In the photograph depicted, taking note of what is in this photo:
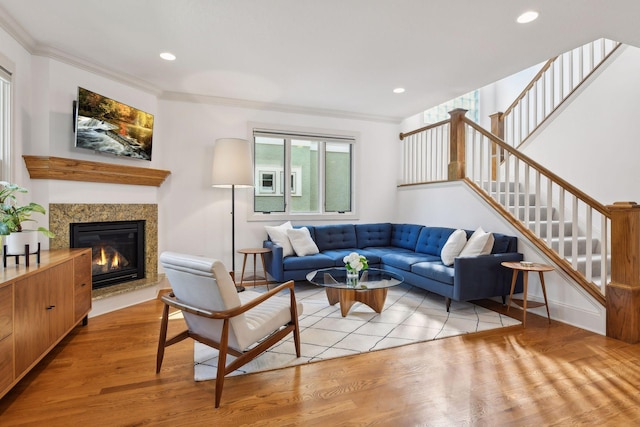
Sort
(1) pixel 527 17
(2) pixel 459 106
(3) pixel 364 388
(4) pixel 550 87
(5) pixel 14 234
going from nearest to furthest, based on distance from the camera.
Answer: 1. (3) pixel 364 388
2. (5) pixel 14 234
3. (1) pixel 527 17
4. (4) pixel 550 87
5. (2) pixel 459 106

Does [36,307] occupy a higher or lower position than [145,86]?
lower

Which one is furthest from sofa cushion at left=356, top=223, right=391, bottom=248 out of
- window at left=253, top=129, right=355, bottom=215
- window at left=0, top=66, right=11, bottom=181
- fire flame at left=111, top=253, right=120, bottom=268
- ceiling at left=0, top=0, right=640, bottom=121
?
window at left=0, top=66, right=11, bottom=181

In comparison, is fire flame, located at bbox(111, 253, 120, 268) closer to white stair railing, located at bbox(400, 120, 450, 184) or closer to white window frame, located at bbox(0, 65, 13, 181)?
white window frame, located at bbox(0, 65, 13, 181)

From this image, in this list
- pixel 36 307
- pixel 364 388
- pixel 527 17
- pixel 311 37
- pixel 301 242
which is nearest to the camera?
pixel 364 388

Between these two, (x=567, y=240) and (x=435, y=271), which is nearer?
(x=435, y=271)

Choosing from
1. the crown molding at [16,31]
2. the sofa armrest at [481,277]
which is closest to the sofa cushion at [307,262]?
the sofa armrest at [481,277]

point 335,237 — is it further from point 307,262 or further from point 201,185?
point 201,185

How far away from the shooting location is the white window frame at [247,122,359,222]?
5.32 m

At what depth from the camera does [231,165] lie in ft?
14.7

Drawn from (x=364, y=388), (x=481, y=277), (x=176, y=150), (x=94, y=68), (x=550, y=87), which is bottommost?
(x=364, y=388)

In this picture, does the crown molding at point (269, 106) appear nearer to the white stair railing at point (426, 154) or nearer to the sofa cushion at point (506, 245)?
the white stair railing at point (426, 154)

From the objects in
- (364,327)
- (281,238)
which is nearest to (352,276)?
(364,327)

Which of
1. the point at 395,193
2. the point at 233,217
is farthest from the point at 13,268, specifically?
the point at 395,193

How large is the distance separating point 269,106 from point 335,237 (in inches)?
88.6
